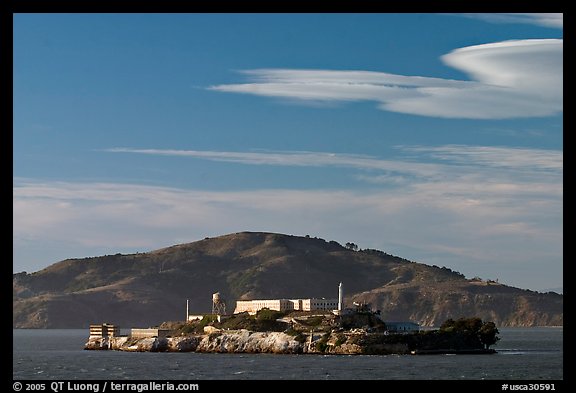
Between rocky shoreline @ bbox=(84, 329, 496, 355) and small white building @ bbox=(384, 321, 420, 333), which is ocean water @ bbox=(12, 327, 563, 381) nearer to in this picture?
rocky shoreline @ bbox=(84, 329, 496, 355)

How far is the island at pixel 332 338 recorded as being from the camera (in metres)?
167

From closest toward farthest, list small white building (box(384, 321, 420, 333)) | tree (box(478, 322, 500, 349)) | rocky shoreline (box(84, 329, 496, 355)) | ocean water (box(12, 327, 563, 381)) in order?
ocean water (box(12, 327, 563, 381)) → rocky shoreline (box(84, 329, 496, 355)) → tree (box(478, 322, 500, 349)) → small white building (box(384, 321, 420, 333))

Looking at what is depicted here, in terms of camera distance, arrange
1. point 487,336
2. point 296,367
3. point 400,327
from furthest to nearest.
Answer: point 400,327, point 487,336, point 296,367

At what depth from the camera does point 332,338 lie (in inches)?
6708

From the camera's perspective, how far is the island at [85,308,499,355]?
166875 millimetres

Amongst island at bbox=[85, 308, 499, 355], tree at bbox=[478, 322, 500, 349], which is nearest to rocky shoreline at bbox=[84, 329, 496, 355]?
island at bbox=[85, 308, 499, 355]

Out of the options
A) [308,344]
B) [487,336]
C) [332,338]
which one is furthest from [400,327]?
[308,344]

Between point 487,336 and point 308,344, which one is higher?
point 487,336

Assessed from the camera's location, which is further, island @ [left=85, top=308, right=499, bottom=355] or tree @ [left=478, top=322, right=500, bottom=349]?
tree @ [left=478, top=322, right=500, bottom=349]

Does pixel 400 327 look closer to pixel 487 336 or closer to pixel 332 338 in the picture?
pixel 487 336

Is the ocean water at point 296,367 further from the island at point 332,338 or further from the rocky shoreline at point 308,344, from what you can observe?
the island at point 332,338

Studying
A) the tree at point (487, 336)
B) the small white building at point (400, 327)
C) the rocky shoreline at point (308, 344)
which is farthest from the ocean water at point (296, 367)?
the small white building at point (400, 327)

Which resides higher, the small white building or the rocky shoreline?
the small white building
